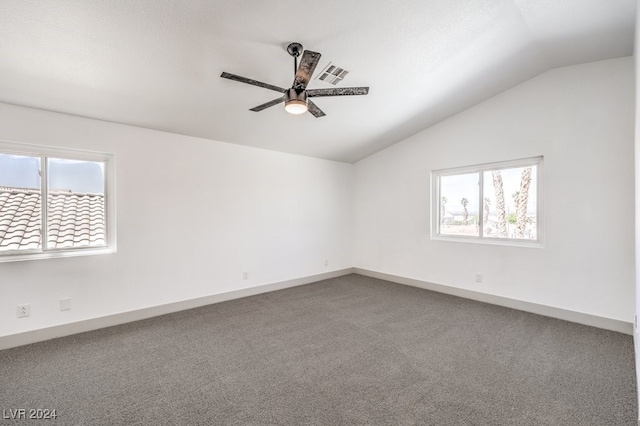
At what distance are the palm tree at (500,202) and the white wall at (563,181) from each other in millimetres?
263

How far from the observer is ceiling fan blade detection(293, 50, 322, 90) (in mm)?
2072

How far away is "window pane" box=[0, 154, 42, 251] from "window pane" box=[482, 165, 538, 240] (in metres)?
5.77

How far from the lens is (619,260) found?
10.6ft

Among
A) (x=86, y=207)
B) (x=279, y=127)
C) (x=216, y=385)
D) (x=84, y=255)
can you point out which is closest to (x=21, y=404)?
(x=216, y=385)

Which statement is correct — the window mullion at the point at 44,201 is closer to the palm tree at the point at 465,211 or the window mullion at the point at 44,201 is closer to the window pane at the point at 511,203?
the palm tree at the point at 465,211

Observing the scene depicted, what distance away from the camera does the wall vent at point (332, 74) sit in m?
2.96

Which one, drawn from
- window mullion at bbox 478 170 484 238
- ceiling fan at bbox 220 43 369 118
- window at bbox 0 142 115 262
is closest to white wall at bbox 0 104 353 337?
window at bbox 0 142 115 262

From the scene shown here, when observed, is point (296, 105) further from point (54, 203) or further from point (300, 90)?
point (54, 203)

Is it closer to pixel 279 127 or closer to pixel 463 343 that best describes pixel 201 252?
pixel 279 127

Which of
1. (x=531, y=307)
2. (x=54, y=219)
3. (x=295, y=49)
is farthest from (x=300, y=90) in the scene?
(x=531, y=307)

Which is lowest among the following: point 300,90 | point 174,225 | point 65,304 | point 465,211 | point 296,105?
point 65,304

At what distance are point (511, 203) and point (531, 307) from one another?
4.74 ft

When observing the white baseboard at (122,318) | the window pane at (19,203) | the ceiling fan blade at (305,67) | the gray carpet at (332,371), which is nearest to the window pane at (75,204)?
the window pane at (19,203)

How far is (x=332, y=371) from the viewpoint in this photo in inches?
95.6
